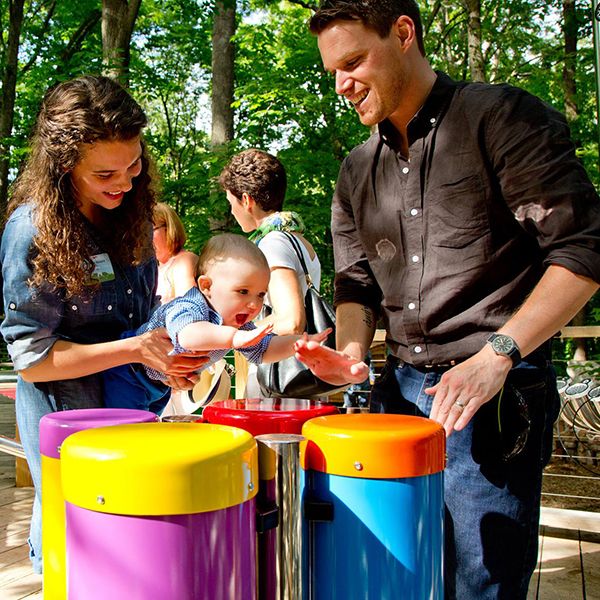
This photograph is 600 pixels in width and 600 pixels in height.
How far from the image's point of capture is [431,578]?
3.84 feet

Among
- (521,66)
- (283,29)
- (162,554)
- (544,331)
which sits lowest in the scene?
(162,554)

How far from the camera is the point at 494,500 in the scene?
5.74ft

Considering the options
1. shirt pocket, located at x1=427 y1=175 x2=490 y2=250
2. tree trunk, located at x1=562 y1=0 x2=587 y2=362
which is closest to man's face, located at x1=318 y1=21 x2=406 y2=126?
shirt pocket, located at x1=427 y1=175 x2=490 y2=250

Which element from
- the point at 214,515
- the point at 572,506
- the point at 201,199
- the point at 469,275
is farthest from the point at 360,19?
the point at 201,199

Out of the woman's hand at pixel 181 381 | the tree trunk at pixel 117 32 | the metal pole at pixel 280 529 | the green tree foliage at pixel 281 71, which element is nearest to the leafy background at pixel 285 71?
the green tree foliage at pixel 281 71

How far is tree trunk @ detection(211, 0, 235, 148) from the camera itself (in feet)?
33.3

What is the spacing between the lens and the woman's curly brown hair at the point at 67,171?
180cm

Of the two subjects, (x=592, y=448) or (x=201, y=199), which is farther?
(x=201, y=199)

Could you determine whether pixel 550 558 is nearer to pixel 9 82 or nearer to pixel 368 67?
pixel 368 67

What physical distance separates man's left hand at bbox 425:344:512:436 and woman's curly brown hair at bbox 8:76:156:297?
100cm

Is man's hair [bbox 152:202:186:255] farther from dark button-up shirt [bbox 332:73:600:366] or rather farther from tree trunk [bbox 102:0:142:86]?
tree trunk [bbox 102:0:142:86]

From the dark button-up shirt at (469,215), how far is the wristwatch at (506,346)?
0.70ft

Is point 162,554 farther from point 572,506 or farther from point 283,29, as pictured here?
point 283,29

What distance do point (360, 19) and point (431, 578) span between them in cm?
138
